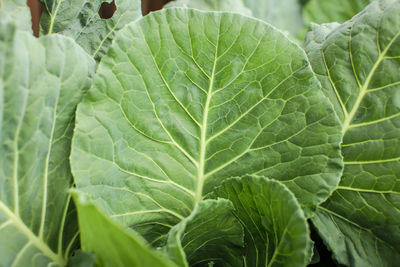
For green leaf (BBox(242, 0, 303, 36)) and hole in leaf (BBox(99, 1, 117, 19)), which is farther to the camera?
green leaf (BBox(242, 0, 303, 36))

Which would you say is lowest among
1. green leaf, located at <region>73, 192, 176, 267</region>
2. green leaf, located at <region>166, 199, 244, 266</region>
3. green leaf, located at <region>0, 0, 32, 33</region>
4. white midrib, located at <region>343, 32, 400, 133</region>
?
green leaf, located at <region>166, 199, 244, 266</region>

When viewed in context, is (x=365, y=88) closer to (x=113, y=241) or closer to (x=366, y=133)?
(x=366, y=133)

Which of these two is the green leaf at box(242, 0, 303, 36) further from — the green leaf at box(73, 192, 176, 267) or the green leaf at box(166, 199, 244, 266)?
the green leaf at box(73, 192, 176, 267)

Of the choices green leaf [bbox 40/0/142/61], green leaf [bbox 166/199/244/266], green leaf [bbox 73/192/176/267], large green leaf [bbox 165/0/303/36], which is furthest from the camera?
large green leaf [bbox 165/0/303/36]

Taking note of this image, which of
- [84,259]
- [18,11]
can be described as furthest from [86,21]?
[84,259]

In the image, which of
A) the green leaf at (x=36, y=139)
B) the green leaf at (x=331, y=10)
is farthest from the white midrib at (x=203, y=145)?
the green leaf at (x=331, y=10)

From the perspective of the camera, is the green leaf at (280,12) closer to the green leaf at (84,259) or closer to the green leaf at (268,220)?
the green leaf at (268,220)

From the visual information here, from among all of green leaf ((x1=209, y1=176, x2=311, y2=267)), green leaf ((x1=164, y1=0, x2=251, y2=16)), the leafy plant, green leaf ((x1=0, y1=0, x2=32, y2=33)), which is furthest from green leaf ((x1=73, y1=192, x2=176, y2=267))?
green leaf ((x1=164, y1=0, x2=251, y2=16))
